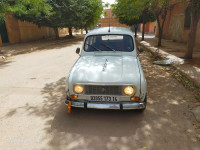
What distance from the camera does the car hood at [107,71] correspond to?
2953mm

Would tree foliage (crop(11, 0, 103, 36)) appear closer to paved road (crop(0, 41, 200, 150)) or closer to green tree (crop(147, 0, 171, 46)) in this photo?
green tree (crop(147, 0, 171, 46))

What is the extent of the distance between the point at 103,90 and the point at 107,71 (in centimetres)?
44

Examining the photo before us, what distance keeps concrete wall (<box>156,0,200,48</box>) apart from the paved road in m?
13.4

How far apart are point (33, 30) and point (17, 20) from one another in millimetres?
3157

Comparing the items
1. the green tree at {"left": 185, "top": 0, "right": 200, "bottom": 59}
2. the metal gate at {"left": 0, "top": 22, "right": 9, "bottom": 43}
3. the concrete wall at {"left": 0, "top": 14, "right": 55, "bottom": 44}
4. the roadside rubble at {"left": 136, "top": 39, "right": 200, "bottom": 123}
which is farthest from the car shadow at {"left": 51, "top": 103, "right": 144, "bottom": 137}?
the metal gate at {"left": 0, "top": 22, "right": 9, "bottom": 43}

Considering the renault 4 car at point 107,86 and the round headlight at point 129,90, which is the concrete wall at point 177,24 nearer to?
the renault 4 car at point 107,86

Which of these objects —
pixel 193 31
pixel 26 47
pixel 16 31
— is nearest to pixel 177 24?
pixel 193 31

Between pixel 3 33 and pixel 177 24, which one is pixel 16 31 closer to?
pixel 3 33

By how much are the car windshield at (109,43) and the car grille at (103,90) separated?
1544 millimetres

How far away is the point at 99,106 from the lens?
9.82 feet

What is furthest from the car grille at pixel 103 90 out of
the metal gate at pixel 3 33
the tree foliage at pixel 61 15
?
the metal gate at pixel 3 33

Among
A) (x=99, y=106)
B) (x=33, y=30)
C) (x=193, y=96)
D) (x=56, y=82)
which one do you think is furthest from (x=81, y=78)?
(x=33, y=30)

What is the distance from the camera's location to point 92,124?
3154 millimetres

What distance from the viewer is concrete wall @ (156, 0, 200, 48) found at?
15.7 metres
